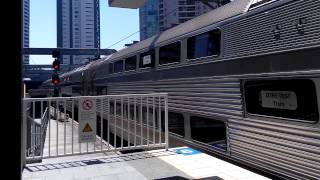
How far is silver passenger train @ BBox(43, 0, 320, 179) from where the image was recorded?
16.4ft

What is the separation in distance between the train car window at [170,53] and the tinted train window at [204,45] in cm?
58

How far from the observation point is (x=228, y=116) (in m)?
6.72

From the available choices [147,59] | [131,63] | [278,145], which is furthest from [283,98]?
[131,63]

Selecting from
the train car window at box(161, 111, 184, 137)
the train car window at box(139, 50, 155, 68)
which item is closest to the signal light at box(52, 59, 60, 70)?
the train car window at box(139, 50, 155, 68)

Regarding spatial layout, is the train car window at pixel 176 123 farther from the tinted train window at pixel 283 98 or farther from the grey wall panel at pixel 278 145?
the tinted train window at pixel 283 98

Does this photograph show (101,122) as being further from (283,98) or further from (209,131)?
(283,98)

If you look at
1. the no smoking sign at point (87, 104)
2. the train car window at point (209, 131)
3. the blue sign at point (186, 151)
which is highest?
the no smoking sign at point (87, 104)

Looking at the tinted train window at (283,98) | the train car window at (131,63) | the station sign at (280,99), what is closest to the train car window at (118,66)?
the train car window at (131,63)

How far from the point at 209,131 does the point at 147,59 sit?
4.17 meters

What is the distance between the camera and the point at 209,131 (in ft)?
24.6

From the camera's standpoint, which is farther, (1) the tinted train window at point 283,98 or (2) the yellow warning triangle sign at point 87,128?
(2) the yellow warning triangle sign at point 87,128

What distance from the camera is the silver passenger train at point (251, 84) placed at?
16.4 feet

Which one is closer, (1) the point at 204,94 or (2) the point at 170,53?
(1) the point at 204,94
